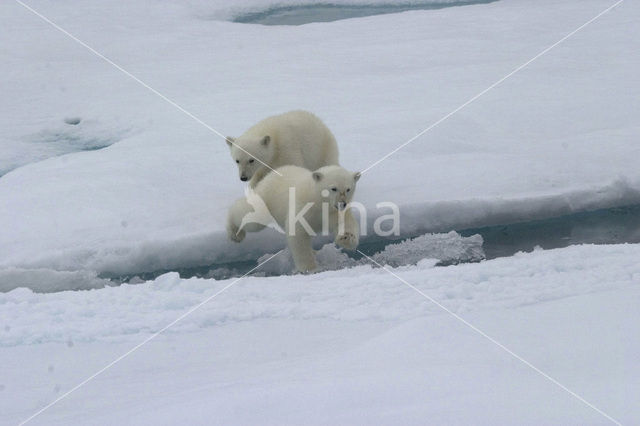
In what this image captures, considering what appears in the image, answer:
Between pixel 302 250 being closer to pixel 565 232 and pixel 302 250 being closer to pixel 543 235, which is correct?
pixel 543 235

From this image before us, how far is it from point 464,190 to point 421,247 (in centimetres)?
67

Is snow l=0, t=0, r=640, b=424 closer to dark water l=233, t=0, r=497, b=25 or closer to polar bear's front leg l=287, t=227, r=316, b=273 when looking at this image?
polar bear's front leg l=287, t=227, r=316, b=273

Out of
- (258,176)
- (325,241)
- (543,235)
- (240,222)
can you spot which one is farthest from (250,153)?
(543,235)

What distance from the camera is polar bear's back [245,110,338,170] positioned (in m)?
4.86

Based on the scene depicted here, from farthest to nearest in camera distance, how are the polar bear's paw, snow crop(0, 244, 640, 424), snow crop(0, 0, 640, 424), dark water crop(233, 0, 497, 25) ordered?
dark water crop(233, 0, 497, 25)
the polar bear's paw
snow crop(0, 0, 640, 424)
snow crop(0, 244, 640, 424)

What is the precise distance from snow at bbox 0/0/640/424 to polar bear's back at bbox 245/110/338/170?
14.4 inches

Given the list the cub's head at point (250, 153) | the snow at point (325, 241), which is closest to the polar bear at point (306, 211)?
the snow at point (325, 241)

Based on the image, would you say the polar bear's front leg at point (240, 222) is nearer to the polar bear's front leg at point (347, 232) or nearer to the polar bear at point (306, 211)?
the polar bear at point (306, 211)

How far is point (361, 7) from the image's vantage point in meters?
12.0

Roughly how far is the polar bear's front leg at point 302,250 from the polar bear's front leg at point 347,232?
163 millimetres

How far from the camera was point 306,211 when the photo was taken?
165 inches

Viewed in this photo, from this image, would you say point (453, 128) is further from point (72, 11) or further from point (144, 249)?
point (72, 11)

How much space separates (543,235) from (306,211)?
132 centimetres

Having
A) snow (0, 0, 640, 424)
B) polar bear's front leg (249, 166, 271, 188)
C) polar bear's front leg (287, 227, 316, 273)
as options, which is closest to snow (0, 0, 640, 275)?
snow (0, 0, 640, 424)
